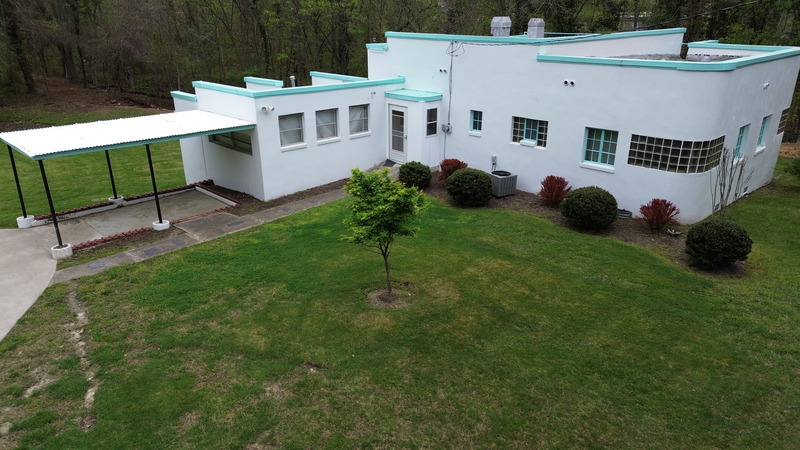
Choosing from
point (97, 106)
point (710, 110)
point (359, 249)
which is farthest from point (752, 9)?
point (97, 106)

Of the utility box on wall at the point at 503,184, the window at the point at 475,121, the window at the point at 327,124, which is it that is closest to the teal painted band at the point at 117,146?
the window at the point at 327,124

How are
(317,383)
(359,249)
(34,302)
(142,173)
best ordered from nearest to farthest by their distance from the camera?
(317,383), (34,302), (359,249), (142,173)

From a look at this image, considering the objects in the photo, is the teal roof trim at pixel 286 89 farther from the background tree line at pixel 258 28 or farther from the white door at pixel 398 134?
the background tree line at pixel 258 28

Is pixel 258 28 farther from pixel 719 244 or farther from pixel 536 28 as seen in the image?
Answer: pixel 719 244

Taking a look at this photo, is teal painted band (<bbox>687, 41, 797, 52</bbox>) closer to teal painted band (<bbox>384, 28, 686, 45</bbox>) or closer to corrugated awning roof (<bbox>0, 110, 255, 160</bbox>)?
teal painted band (<bbox>384, 28, 686, 45</bbox>)

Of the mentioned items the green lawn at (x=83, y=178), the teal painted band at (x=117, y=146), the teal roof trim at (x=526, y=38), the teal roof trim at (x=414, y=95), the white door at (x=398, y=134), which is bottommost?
the green lawn at (x=83, y=178)

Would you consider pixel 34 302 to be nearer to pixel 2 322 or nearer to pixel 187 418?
pixel 2 322

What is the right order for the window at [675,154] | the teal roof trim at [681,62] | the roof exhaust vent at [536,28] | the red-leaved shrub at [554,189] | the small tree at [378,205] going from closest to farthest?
the small tree at [378,205]
the teal roof trim at [681,62]
the window at [675,154]
the red-leaved shrub at [554,189]
the roof exhaust vent at [536,28]
